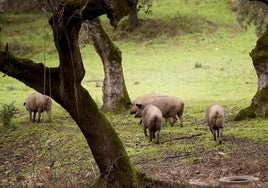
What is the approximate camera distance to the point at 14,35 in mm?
47625

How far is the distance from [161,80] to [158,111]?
54.6 ft

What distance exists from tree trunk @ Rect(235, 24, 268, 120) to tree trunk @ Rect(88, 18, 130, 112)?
4.60 metres

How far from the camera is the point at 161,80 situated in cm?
3316

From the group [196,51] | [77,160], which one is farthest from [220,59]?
[77,160]

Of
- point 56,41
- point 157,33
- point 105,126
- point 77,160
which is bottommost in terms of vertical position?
point 77,160

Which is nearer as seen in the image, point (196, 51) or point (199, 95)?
point (199, 95)

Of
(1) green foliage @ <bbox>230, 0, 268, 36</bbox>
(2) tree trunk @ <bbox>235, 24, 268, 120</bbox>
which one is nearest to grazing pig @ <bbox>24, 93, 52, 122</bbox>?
(2) tree trunk @ <bbox>235, 24, 268, 120</bbox>

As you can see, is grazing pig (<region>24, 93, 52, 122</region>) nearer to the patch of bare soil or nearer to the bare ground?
the bare ground

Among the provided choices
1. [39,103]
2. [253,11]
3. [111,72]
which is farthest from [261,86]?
[253,11]

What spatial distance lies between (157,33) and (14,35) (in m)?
10.9

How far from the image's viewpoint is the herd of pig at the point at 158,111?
15.4 metres

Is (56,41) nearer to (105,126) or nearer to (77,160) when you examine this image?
(105,126)

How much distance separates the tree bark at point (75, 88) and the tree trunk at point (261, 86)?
28.9ft

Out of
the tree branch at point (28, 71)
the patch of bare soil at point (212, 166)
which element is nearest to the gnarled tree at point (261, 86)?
the patch of bare soil at point (212, 166)
